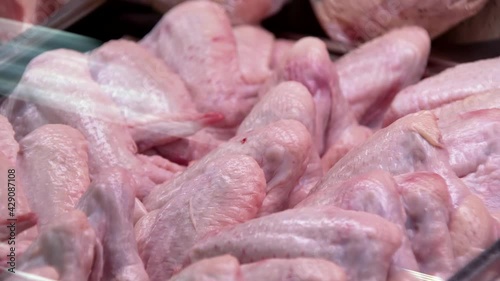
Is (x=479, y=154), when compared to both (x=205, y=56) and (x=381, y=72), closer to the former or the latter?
(x=381, y=72)

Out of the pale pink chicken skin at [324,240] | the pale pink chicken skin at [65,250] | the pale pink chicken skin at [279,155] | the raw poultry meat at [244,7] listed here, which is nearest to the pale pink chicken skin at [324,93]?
the pale pink chicken skin at [279,155]

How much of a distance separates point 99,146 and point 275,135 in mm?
413

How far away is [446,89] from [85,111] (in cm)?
82

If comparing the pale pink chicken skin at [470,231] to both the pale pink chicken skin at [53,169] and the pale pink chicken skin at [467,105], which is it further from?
the pale pink chicken skin at [53,169]

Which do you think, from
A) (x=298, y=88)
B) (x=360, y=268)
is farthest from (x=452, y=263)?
(x=298, y=88)

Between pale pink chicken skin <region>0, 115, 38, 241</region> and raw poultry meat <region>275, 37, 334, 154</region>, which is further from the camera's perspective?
raw poultry meat <region>275, 37, 334, 154</region>

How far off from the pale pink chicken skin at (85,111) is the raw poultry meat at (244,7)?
0.57 m

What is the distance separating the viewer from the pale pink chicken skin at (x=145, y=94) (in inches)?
62.4

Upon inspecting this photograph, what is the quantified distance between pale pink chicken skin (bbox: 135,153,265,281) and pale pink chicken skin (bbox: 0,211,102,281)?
16cm

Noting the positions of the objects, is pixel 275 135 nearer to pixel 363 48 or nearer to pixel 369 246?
pixel 369 246

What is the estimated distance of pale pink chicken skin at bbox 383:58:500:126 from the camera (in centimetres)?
159

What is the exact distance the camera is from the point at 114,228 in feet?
3.53

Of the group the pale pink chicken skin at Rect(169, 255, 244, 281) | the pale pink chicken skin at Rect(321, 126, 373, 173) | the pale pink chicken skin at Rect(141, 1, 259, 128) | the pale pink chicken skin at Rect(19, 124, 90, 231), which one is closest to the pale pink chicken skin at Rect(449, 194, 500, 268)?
the pale pink chicken skin at Rect(169, 255, 244, 281)

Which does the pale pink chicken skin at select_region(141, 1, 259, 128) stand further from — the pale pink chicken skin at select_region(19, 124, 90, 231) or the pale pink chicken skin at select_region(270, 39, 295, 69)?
the pale pink chicken skin at select_region(19, 124, 90, 231)
